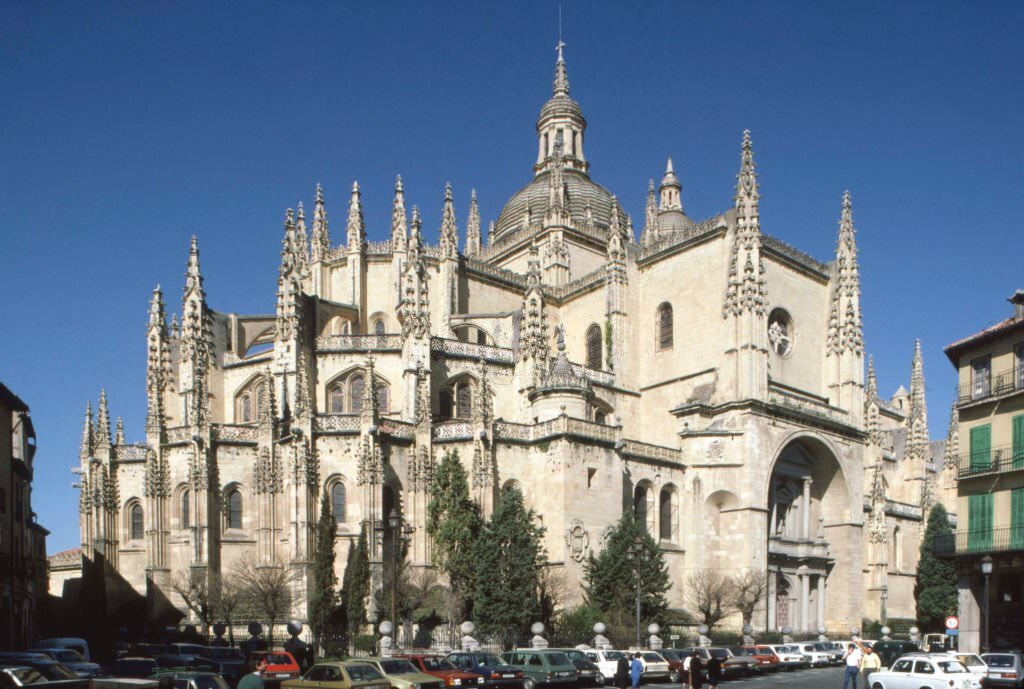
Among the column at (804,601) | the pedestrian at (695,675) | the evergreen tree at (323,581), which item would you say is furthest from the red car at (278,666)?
the column at (804,601)

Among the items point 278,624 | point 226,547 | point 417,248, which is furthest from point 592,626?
point 417,248

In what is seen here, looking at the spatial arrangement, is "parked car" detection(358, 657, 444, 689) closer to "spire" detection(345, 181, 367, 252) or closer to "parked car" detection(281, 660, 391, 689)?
"parked car" detection(281, 660, 391, 689)

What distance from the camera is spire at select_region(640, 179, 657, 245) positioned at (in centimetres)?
6656

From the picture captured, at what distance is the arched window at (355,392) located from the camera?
4550 centimetres

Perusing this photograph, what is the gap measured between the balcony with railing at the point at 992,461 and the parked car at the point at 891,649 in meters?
5.90

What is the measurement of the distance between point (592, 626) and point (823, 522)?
19.8 meters

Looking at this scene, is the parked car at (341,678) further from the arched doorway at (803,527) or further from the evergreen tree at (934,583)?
the evergreen tree at (934,583)

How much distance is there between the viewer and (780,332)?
51.8m

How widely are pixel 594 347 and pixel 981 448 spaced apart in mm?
22967

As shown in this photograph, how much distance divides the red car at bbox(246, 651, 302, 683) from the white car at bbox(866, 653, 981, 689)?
1354cm

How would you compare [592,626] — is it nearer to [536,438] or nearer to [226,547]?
[536,438]

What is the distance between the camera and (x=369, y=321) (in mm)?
51938

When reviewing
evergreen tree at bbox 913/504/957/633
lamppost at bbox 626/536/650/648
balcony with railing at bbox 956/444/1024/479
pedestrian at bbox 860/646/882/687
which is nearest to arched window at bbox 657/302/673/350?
lamppost at bbox 626/536/650/648

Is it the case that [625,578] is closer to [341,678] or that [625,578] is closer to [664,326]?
[664,326]
